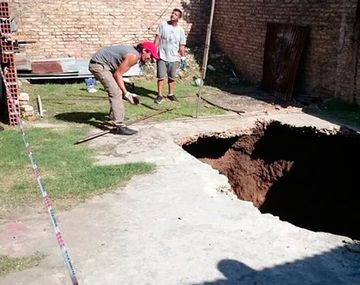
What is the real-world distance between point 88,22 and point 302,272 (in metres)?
10.8

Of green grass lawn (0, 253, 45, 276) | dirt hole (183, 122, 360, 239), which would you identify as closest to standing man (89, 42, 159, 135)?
dirt hole (183, 122, 360, 239)

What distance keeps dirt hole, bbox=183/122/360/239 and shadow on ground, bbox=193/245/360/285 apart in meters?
4.18

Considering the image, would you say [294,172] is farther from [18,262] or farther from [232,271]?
[18,262]

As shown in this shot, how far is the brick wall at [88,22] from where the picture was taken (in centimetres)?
1254

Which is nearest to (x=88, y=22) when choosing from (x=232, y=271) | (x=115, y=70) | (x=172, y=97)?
(x=172, y=97)

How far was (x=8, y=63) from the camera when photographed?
313 inches

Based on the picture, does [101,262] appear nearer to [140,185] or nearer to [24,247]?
[24,247]

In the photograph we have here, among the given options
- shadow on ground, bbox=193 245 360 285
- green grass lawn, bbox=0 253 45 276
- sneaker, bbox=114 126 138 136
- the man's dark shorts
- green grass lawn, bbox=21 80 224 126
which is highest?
the man's dark shorts

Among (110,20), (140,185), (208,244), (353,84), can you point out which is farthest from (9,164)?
(110,20)

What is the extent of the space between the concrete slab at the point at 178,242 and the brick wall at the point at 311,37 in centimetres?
504

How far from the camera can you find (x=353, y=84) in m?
9.37

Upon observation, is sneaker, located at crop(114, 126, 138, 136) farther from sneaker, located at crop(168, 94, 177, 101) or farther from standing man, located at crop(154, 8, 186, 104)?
sneaker, located at crop(168, 94, 177, 101)

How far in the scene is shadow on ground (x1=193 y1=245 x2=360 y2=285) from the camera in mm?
3686

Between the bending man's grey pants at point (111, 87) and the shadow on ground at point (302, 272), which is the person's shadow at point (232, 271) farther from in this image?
the bending man's grey pants at point (111, 87)
